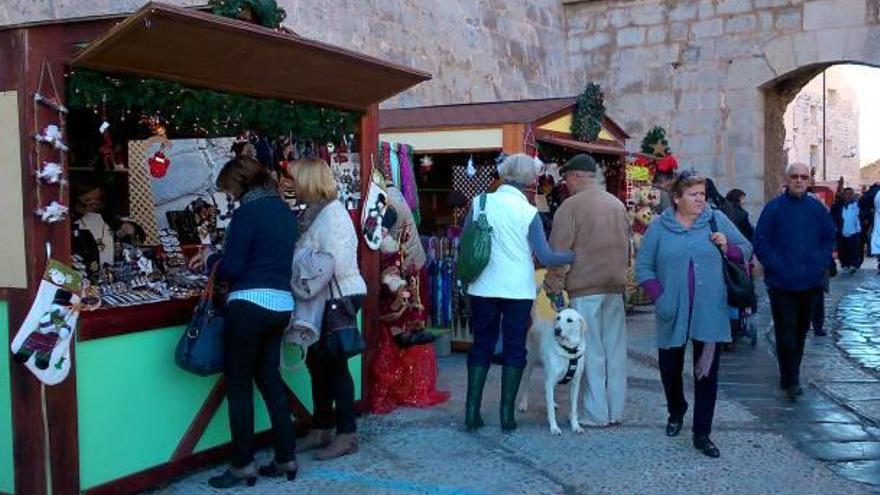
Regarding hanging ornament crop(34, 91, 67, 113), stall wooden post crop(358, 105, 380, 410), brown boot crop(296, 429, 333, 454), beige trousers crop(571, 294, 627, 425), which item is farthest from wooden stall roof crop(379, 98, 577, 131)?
hanging ornament crop(34, 91, 67, 113)

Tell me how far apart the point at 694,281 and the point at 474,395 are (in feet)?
4.89

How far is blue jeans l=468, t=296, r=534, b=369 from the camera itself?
17.8 feet

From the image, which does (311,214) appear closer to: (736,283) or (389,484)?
(389,484)

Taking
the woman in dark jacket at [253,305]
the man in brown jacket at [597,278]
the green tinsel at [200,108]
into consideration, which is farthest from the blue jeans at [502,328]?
the green tinsel at [200,108]

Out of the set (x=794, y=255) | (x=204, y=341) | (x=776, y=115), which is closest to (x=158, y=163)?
(x=204, y=341)

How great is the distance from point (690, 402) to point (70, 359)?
13.7 ft

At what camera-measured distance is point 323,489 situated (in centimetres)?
462

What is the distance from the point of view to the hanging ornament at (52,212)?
393 centimetres

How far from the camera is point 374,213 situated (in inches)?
239

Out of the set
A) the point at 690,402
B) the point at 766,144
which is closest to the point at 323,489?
the point at 690,402

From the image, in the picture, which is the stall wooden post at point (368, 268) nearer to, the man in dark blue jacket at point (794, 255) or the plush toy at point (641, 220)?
the man in dark blue jacket at point (794, 255)

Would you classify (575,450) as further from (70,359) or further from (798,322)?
(70,359)

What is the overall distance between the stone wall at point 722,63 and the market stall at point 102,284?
38.5 ft

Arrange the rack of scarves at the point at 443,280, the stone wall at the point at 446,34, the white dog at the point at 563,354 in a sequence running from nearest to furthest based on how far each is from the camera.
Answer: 1. the white dog at the point at 563,354
2. the rack of scarves at the point at 443,280
3. the stone wall at the point at 446,34
